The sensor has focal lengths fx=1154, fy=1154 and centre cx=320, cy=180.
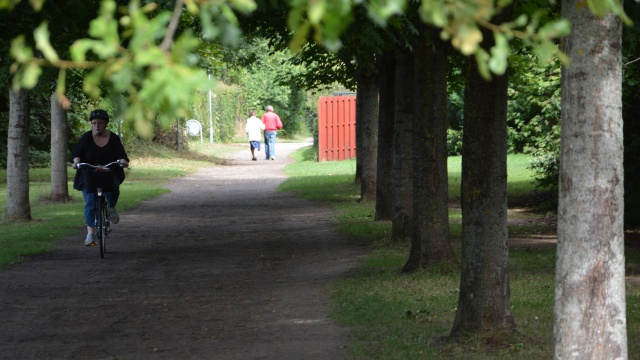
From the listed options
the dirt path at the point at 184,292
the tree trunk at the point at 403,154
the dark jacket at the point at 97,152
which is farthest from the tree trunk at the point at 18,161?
the tree trunk at the point at 403,154

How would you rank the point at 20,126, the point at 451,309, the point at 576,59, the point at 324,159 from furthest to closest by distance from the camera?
the point at 324,159
the point at 20,126
the point at 451,309
the point at 576,59

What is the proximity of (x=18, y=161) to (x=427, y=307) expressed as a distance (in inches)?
443

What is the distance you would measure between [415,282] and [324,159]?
105 ft

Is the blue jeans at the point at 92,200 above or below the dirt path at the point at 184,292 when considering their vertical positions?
above

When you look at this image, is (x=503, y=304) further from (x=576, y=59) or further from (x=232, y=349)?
(x=576, y=59)

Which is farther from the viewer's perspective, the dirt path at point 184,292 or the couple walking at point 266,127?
the couple walking at point 266,127

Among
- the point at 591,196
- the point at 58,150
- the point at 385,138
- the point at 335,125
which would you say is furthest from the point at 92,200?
the point at 335,125

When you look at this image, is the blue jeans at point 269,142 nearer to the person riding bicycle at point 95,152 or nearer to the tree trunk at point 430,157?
the person riding bicycle at point 95,152

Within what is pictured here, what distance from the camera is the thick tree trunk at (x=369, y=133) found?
23250mm

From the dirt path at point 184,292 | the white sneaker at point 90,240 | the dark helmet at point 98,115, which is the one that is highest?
the dark helmet at point 98,115

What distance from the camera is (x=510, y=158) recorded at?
133ft

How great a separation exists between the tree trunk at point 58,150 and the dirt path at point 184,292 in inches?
131

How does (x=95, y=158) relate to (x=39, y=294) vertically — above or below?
above

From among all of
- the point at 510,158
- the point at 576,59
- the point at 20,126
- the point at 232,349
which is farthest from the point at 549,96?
the point at 576,59
